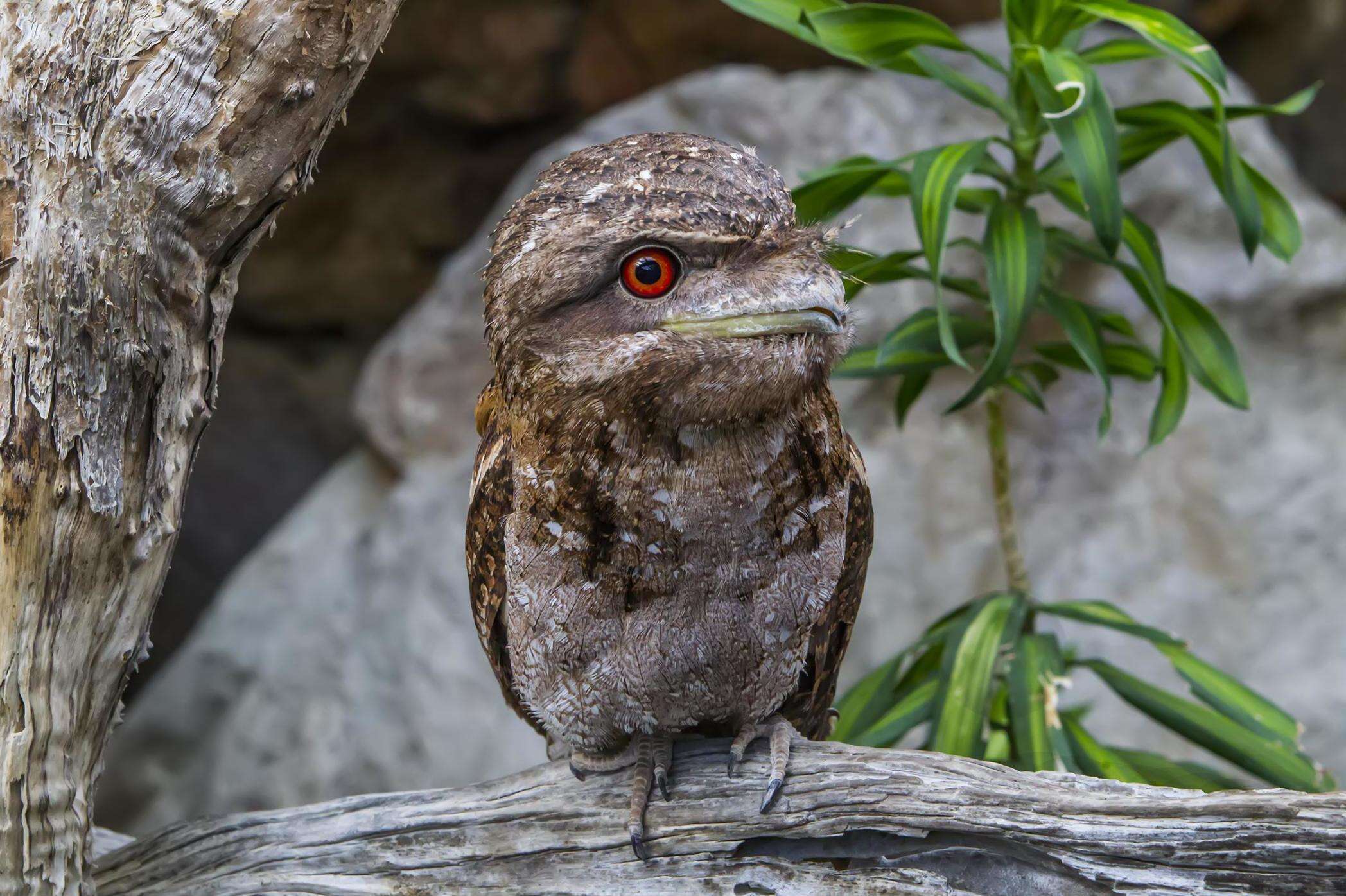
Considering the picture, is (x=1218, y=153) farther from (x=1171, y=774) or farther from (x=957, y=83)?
(x=1171, y=774)

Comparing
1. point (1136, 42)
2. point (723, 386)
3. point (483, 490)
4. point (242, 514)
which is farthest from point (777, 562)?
point (242, 514)

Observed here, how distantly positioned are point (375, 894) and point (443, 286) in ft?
8.73

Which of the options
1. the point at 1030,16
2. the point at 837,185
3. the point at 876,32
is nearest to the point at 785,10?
the point at 876,32

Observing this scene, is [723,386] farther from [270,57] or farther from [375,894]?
[375,894]

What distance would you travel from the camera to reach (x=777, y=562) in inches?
65.0

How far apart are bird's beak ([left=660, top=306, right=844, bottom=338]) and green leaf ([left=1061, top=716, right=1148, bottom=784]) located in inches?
50.9

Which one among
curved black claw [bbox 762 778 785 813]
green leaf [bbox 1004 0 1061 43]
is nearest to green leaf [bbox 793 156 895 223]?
green leaf [bbox 1004 0 1061 43]

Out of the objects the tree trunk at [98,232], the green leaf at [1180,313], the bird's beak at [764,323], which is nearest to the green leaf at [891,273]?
the green leaf at [1180,313]

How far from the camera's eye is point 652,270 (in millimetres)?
1430

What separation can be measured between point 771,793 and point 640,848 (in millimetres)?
→ 224

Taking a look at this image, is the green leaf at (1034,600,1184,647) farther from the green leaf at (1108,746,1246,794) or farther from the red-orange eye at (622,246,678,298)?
the red-orange eye at (622,246,678,298)

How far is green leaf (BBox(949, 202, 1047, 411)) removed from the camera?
207 cm

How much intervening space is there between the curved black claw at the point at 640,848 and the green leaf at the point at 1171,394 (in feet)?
4.16

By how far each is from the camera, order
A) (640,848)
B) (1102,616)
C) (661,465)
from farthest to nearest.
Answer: (1102,616)
(640,848)
(661,465)
